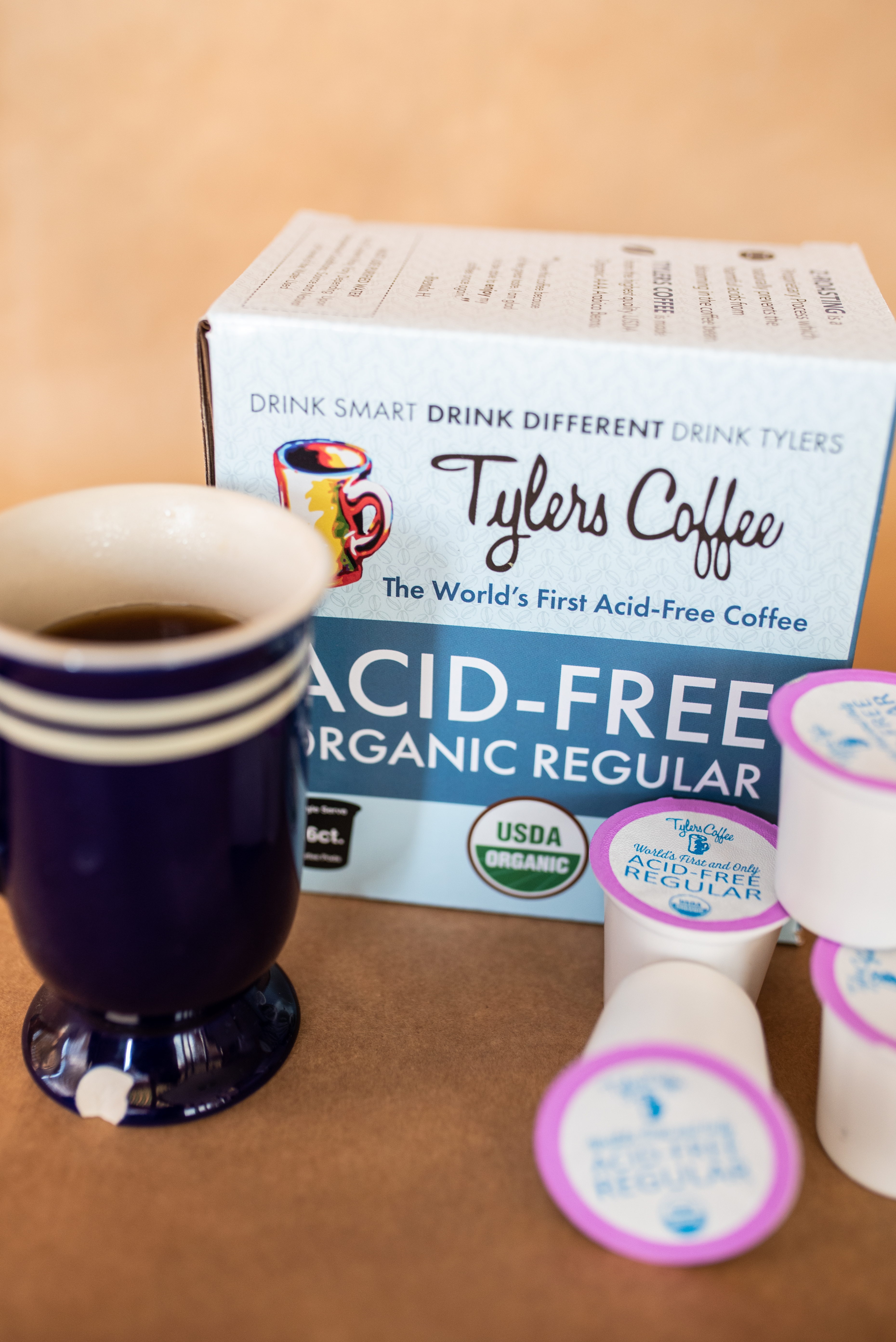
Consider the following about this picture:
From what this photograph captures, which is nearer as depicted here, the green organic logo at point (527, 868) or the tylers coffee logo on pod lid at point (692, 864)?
the tylers coffee logo on pod lid at point (692, 864)

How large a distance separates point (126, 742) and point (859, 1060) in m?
0.37

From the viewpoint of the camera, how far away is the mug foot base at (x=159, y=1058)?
0.58m

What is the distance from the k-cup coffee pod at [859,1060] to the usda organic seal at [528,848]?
18 cm

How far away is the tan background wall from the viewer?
93cm

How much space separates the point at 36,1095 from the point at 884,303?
652 millimetres

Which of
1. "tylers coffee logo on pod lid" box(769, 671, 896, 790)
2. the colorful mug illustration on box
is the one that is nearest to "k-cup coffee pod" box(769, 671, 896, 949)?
"tylers coffee logo on pod lid" box(769, 671, 896, 790)

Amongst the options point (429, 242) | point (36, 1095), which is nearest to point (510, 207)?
point (429, 242)

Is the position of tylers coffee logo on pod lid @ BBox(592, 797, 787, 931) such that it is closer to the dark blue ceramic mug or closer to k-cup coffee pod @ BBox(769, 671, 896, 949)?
k-cup coffee pod @ BBox(769, 671, 896, 949)

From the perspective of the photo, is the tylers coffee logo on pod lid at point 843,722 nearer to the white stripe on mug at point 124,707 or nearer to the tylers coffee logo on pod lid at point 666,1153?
the tylers coffee logo on pod lid at point 666,1153

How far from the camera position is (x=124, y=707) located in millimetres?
450

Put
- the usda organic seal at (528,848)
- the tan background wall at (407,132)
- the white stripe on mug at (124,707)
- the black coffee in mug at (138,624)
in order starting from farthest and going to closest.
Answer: the tan background wall at (407,132), the usda organic seal at (528,848), the black coffee in mug at (138,624), the white stripe on mug at (124,707)

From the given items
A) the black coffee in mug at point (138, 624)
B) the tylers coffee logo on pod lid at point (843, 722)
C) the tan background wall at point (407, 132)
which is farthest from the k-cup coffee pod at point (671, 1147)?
the tan background wall at point (407, 132)

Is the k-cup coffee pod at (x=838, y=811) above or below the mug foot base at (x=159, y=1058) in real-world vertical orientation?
above

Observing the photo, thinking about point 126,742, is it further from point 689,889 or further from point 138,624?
point 689,889
